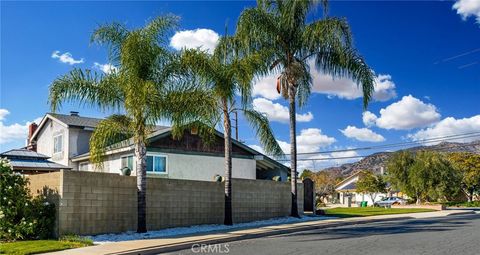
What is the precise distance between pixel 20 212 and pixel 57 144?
1856 centimetres

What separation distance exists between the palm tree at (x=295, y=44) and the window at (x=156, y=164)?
782cm

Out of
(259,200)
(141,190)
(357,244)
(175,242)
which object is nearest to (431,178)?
(259,200)

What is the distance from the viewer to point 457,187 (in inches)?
1983

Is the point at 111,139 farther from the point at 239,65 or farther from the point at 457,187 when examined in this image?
the point at 457,187

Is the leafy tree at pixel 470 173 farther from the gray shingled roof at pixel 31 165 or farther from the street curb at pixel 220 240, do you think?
the gray shingled roof at pixel 31 165

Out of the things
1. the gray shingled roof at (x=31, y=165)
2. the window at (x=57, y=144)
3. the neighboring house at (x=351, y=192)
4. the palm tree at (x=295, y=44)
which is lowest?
the neighboring house at (x=351, y=192)

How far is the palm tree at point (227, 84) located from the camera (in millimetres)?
19438

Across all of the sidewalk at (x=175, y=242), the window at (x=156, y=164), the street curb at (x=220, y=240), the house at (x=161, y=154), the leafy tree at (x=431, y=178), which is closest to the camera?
the sidewalk at (x=175, y=242)

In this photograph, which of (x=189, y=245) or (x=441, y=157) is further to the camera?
(x=441, y=157)

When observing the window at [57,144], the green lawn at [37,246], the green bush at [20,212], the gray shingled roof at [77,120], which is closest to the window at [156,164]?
the gray shingled roof at [77,120]

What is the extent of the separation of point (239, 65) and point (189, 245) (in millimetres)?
8160

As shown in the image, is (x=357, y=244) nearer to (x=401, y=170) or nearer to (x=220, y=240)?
(x=220, y=240)

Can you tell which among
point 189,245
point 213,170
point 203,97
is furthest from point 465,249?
point 213,170

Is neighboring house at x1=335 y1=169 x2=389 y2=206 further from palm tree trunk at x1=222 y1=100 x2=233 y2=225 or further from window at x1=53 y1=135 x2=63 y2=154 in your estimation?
palm tree trunk at x1=222 y1=100 x2=233 y2=225
